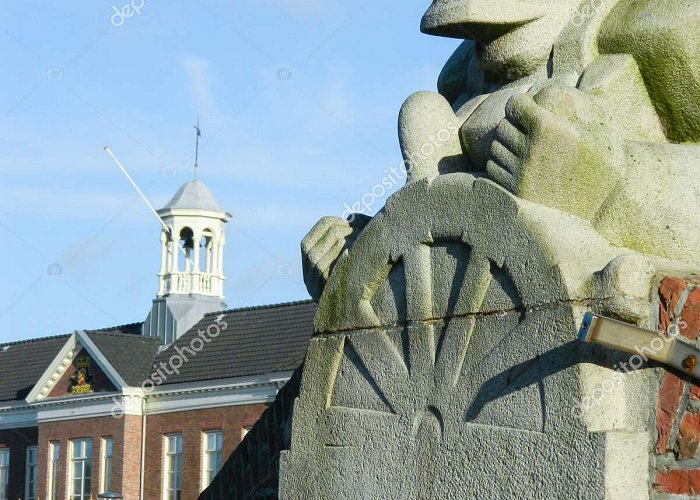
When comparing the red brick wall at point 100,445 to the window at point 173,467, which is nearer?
the window at point 173,467

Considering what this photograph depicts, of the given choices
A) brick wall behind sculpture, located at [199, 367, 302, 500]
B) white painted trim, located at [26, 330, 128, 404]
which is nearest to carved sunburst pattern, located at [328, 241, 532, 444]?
brick wall behind sculpture, located at [199, 367, 302, 500]

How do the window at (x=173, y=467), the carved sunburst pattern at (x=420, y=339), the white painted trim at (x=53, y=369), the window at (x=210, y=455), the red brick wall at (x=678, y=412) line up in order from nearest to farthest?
the red brick wall at (x=678, y=412)
the carved sunburst pattern at (x=420, y=339)
the window at (x=210, y=455)
the window at (x=173, y=467)
the white painted trim at (x=53, y=369)

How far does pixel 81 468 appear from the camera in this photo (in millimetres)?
53781

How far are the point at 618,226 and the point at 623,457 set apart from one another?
853mm

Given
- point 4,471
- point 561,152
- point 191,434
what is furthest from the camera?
point 4,471

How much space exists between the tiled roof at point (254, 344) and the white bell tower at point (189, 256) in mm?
9632

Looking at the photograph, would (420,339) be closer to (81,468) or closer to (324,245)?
(324,245)

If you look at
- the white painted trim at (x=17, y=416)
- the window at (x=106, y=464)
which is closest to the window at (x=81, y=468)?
the window at (x=106, y=464)

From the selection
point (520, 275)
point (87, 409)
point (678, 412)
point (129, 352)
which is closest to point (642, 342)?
point (678, 412)

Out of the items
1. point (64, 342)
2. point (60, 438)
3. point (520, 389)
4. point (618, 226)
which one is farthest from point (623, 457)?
point (64, 342)

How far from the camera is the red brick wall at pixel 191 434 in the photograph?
4600 cm

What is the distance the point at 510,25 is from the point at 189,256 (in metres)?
58.4

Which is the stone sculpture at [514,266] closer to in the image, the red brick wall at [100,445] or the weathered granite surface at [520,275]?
the weathered granite surface at [520,275]

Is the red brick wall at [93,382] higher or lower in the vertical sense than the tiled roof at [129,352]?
lower
